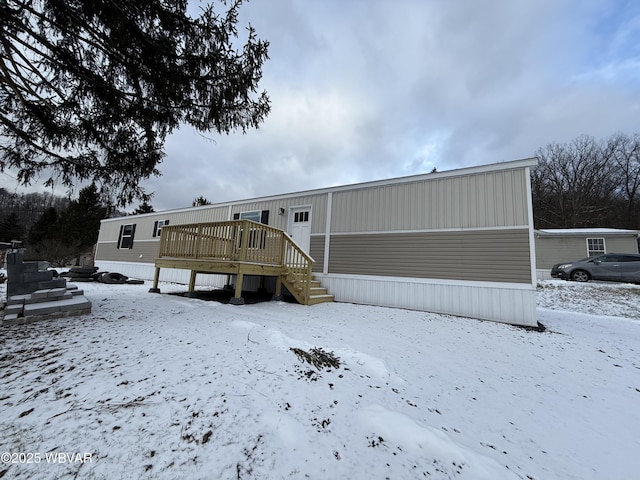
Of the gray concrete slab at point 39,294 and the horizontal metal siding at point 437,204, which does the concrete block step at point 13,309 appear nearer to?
the gray concrete slab at point 39,294

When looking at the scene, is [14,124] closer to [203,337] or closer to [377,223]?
[203,337]

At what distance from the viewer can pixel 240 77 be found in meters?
3.73

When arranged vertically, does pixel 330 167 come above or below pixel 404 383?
above

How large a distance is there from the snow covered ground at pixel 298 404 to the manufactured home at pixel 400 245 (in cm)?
186

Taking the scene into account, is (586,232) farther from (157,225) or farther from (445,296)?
(157,225)

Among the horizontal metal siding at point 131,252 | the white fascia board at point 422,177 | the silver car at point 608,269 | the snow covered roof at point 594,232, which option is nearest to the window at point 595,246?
the snow covered roof at point 594,232

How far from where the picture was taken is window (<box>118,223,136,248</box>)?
43.9 feet

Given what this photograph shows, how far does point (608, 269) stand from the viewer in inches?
410

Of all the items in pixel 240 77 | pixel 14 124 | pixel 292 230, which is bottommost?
pixel 292 230

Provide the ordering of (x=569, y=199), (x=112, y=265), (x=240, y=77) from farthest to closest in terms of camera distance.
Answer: (x=569, y=199) → (x=112, y=265) → (x=240, y=77)

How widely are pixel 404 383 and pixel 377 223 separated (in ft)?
16.7

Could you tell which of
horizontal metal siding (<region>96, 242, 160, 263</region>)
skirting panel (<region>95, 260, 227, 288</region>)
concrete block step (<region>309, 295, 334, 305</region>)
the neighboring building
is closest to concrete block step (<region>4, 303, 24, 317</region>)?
concrete block step (<region>309, 295, 334, 305</region>)

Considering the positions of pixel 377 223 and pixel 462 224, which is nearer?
pixel 462 224

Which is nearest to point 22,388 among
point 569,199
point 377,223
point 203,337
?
point 203,337
